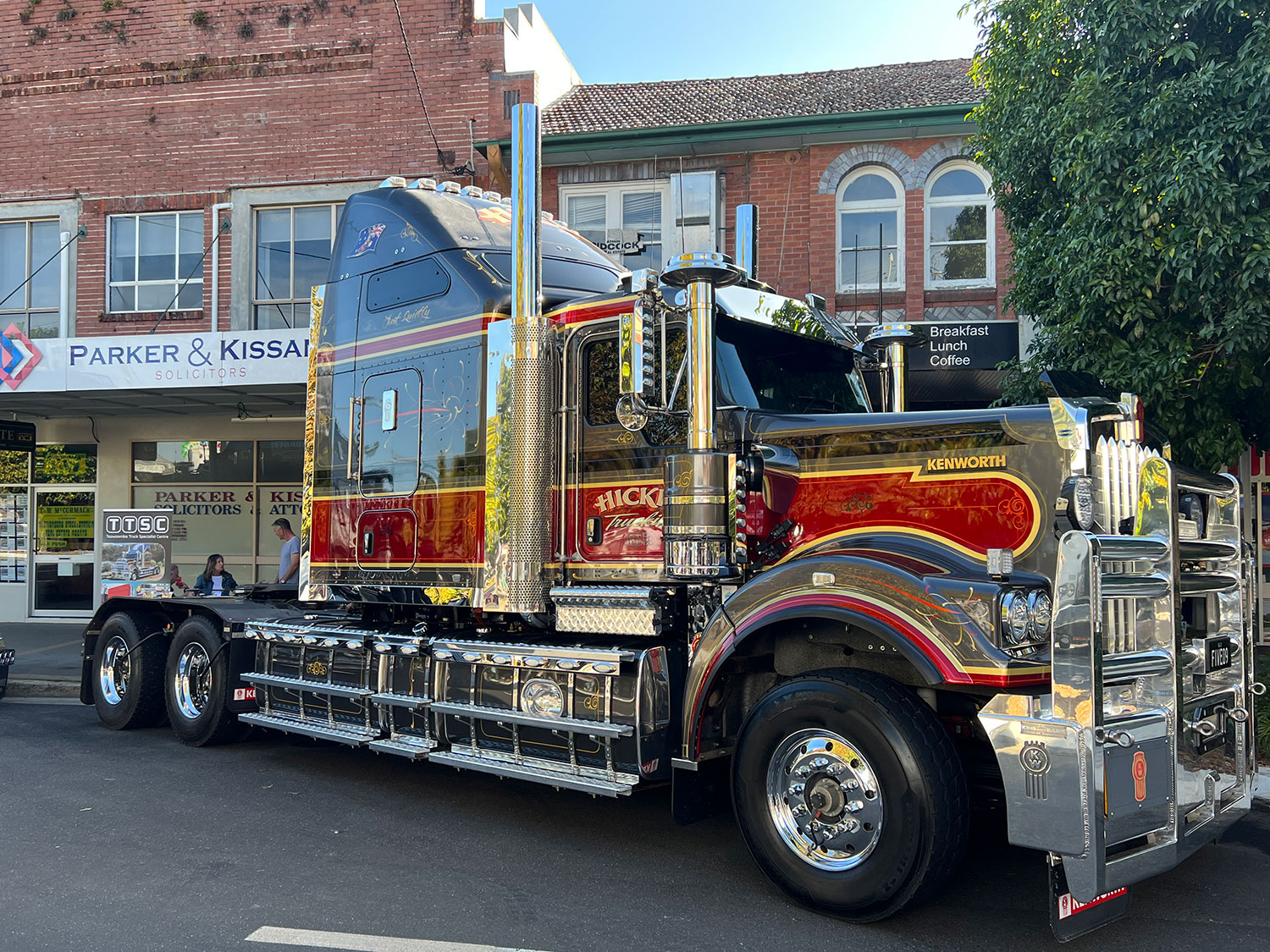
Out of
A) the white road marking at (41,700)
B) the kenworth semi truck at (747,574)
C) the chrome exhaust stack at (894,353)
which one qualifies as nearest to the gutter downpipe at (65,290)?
the white road marking at (41,700)

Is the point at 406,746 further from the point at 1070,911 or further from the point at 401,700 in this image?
the point at 1070,911

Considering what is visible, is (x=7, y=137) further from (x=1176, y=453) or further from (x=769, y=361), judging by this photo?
(x=1176, y=453)

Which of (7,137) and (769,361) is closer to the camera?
(769,361)

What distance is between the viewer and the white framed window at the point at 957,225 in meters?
15.0

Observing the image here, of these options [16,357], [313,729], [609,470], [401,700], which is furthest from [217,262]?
[609,470]

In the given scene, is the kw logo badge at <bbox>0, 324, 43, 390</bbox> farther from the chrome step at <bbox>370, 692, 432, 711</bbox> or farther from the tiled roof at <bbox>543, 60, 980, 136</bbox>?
the chrome step at <bbox>370, 692, 432, 711</bbox>

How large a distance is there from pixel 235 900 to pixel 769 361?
3820 mm

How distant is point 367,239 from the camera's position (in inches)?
302

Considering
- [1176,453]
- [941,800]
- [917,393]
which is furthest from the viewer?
[917,393]

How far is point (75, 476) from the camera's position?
1805 centimetres

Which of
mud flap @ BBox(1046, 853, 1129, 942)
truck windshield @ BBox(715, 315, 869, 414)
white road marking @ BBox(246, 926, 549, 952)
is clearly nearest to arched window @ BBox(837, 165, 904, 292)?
truck windshield @ BBox(715, 315, 869, 414)

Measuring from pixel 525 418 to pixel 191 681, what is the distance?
4469 mm

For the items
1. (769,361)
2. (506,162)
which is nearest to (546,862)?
(769,361)

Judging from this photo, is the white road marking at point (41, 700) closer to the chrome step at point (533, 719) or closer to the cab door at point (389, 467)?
the cab door at point (389, 467)
